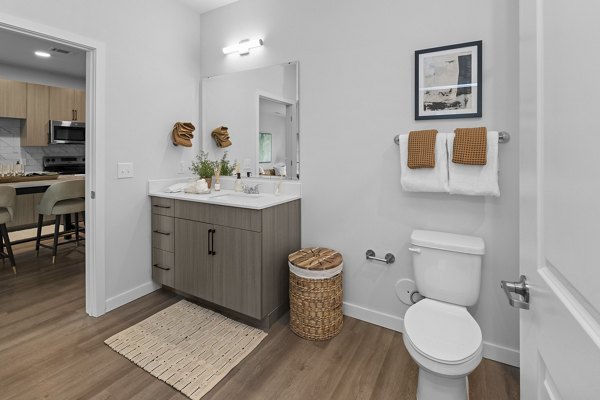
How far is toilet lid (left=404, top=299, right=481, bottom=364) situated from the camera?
1.32 m

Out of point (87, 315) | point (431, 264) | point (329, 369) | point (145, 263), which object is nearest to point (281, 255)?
point (329, 369)

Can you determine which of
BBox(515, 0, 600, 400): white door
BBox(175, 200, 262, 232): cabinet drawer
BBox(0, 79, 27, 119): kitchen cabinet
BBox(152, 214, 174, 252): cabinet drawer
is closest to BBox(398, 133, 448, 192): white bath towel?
BBox(175, 200, 262, 232): cabinet drawer

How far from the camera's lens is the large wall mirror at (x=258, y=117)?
2516mm

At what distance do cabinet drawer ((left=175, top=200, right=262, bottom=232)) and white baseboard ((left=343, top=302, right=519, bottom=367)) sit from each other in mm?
974

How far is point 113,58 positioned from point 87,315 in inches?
77.7

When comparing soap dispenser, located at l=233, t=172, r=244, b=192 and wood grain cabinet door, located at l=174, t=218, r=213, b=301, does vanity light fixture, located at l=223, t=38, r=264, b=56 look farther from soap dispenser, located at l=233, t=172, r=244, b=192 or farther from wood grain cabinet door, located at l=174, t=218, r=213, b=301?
wood grain cabinet door, located at l=174, t=218, r=213, b=301

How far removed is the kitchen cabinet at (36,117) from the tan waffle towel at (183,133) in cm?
370

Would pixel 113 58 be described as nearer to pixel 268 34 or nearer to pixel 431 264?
pixel 268 34

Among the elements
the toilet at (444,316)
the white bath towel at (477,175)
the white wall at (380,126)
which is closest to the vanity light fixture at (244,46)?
the white wall at (380,126)

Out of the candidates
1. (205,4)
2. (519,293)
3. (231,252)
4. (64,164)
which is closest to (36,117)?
(64,164)

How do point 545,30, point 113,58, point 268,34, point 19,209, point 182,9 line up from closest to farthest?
point 545,30 < point 113,58 < point 268,34 < point 182,9 < point 19,209

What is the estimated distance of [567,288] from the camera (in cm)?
54

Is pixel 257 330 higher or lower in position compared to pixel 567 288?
lower

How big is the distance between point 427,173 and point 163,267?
2.25 metres
